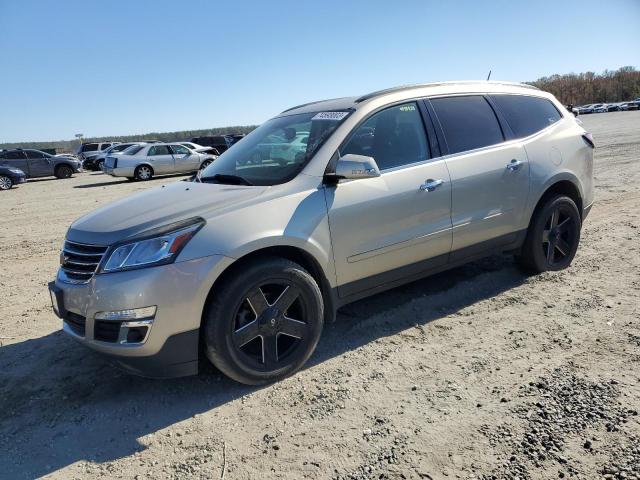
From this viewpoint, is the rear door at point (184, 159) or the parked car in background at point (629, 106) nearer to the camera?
the rear door at point (184, 159)

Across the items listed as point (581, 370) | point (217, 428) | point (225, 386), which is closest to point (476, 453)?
point (581, 370)

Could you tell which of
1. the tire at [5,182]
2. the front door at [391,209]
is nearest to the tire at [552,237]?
the front door at [391,209]

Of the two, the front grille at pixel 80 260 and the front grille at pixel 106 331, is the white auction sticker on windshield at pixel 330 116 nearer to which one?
the front grille at pixel 80 260

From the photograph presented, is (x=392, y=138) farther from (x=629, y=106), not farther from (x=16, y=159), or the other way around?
(x=629, y=106)

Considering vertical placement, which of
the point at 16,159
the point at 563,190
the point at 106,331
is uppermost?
the point at 16,159

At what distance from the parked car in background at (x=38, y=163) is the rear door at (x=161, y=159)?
25.4ft

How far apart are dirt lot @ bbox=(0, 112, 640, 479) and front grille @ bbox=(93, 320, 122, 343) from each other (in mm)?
516

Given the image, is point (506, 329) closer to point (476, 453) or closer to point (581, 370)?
point (581, 370)

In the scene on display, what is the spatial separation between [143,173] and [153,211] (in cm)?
1756

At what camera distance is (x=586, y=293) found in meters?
4.39

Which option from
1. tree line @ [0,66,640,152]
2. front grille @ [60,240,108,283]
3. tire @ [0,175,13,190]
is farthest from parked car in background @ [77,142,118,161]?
tree line @ [0,66,640,152]

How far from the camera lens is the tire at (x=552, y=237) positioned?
15.5 ft

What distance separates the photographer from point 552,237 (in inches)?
192

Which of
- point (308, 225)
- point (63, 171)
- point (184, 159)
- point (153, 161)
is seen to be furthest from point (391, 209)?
point (63, 171)
